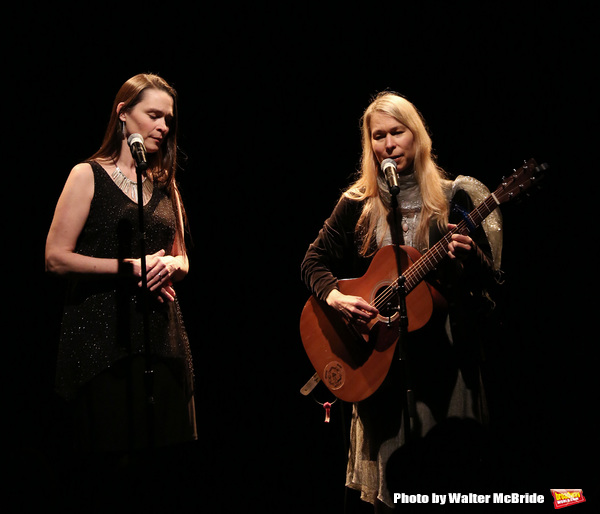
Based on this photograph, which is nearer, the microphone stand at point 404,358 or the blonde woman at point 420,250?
the microphone stand at point 404,358

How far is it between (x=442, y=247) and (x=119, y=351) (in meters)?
1.39

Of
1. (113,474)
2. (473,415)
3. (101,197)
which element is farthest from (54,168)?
(473,415)

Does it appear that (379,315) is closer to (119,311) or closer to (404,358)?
(404,358)

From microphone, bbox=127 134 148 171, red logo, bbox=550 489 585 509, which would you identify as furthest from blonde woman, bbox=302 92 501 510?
microphone, bbox=127 134 148 171

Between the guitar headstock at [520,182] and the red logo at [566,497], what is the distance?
146 cm

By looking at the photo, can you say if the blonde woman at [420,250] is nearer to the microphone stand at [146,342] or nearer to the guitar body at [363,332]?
the guitar body at [363,332]

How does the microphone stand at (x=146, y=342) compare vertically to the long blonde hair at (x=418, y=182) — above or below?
below

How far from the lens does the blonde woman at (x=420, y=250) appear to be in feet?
7.86

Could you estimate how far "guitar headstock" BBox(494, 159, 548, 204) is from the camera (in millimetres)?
2363

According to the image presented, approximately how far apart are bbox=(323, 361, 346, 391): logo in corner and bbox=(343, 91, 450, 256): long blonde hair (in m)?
0.55

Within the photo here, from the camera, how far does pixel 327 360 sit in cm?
273

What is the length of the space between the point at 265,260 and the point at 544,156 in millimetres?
1794

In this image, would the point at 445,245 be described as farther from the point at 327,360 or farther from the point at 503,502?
the point at 503,502

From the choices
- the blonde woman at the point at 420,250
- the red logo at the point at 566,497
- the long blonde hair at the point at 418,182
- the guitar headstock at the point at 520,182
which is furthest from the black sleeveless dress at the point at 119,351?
the red logo at the point at 566,497
